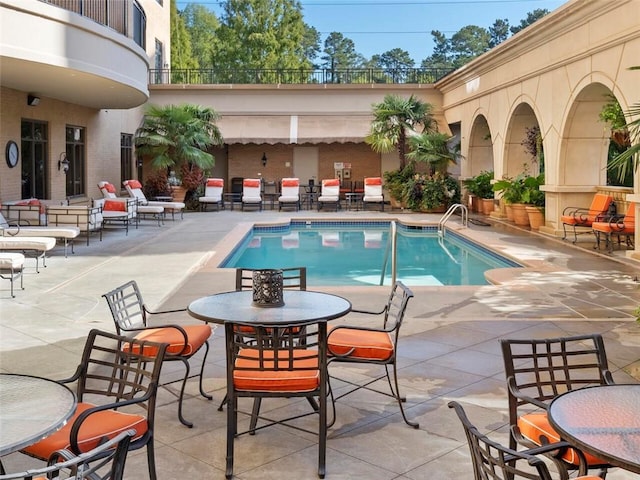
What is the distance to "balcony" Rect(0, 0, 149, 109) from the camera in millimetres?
12211

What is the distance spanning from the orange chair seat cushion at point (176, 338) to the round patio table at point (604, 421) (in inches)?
110

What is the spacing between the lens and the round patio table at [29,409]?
2.90 m

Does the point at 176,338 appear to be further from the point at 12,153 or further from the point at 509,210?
the point at 509,210

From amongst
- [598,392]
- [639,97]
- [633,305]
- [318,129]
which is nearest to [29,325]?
[598,392]

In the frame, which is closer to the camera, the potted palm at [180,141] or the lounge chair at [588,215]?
the lounge chair at [588,215]

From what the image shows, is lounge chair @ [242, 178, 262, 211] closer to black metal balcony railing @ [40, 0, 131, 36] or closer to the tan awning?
the tan awning

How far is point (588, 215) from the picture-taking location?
52.1 feet

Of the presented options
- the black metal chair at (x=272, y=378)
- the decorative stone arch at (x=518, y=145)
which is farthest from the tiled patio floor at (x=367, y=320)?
the decorative stone arch at (x=518, y=145)

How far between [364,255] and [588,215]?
188 inches

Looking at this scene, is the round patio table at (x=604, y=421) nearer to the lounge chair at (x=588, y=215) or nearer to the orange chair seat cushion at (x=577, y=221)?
the lounge chair at (x=588, y=215)

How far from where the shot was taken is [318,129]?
1129 inches

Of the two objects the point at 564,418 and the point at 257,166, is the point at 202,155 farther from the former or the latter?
the point at 564,418

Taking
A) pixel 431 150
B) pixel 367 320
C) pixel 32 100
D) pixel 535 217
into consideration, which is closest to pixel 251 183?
pixel 431 150

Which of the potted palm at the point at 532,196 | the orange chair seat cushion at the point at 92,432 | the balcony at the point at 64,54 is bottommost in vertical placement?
the orange chair seat cushion at the point at 92,432
